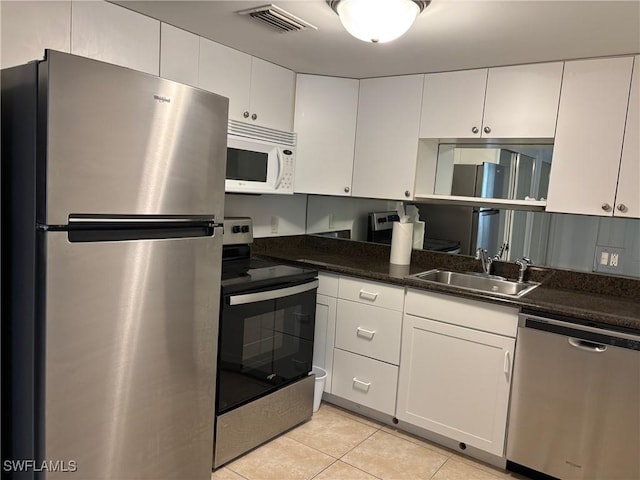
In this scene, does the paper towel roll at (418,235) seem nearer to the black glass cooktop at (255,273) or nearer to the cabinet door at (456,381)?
the cabinet door at (456,381)

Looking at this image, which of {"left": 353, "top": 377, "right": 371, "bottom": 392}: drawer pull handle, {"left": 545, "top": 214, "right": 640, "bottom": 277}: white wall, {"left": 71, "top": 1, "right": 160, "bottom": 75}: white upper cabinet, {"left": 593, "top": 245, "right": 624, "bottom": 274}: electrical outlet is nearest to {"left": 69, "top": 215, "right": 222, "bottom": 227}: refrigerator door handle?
{"left": 71, "top": 1, "right": 160, "bottom": 75}: white upper cabinet

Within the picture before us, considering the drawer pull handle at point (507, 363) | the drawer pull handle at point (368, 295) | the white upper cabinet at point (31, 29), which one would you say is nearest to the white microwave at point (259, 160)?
the drawer pull handle at point (368, 295)

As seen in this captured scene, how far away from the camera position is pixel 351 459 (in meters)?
2.45

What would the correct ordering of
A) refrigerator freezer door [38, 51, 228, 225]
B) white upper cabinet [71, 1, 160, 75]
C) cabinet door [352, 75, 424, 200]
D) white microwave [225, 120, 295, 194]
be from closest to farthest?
refrigerator freezer door [38, 51, 228, 225], white upper cabinet [71, 1, 160, 75], white microwave [225, 120, 295, 194], cabinet door [352, 75, 424, 200]

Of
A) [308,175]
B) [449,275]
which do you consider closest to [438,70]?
[308,175]

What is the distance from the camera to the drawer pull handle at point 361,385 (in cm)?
281

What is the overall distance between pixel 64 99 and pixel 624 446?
255 cm

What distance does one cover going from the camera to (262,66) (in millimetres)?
2871

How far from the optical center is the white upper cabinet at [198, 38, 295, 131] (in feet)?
8.43

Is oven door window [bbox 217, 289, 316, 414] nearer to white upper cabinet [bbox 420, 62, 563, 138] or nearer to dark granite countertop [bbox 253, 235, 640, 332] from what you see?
dark granite countertop [bbox 253, 235, 640, 332]

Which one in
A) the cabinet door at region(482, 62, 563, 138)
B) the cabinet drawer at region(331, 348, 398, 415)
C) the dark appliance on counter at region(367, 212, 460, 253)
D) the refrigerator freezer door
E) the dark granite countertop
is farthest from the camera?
the dark appliance on counter at region(367, 212, 460, 253)

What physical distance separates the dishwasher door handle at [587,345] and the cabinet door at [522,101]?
3.57 feet

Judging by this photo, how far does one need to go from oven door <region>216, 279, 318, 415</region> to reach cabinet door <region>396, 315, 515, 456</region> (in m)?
0.57

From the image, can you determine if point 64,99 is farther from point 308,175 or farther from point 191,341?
point 308,175
